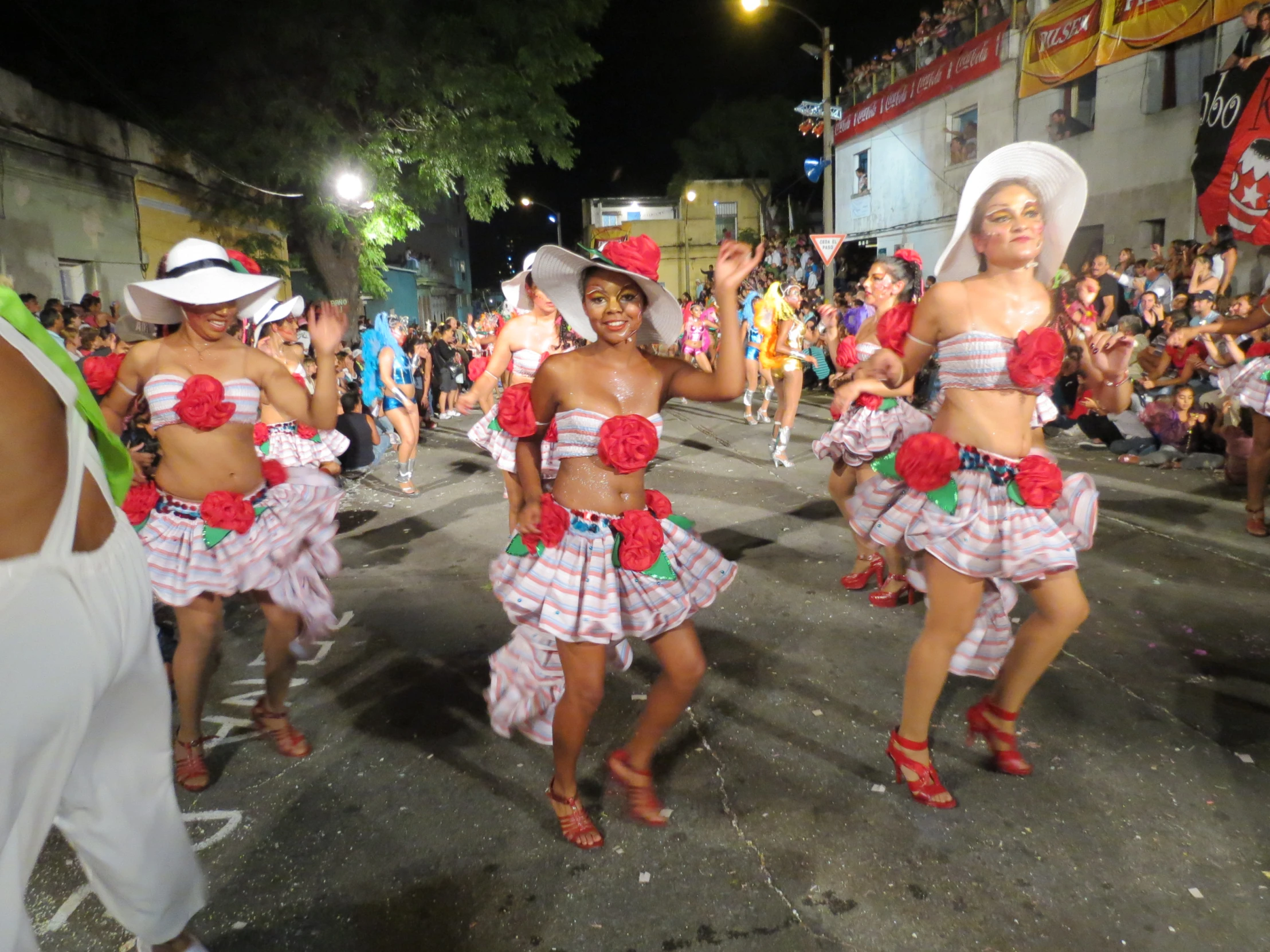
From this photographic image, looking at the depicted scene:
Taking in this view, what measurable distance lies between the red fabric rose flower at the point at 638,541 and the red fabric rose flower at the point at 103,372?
214 cm

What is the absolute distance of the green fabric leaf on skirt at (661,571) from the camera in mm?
2709

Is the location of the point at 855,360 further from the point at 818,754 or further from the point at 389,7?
the point at 389,7

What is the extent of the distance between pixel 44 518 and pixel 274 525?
76.6 inches

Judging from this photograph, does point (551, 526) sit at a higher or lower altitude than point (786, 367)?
lower

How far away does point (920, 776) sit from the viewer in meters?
3.08

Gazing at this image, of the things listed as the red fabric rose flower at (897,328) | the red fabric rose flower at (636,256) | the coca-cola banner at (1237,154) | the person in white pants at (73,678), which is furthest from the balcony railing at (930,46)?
the person in white pants at (73,678)

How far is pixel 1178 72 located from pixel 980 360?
15170 millimetres

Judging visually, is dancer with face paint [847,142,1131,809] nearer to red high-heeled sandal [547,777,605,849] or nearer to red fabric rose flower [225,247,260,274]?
red high-heeled sandal [547,777,605,849]

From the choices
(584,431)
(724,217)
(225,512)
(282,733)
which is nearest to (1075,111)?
(584,431)

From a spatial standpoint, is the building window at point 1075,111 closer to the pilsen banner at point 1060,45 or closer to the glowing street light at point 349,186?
the pilsen banner at point 1060,45

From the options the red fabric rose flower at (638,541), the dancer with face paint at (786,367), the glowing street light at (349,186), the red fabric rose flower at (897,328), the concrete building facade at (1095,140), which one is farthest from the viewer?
the glowing street light at (349,186)

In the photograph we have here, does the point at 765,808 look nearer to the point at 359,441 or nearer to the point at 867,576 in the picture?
the point at 867,576

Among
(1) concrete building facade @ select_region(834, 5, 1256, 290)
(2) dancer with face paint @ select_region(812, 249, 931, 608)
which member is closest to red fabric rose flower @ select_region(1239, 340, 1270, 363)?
(2) dancer with face paint @ select_region(812, 249, 931, 608)

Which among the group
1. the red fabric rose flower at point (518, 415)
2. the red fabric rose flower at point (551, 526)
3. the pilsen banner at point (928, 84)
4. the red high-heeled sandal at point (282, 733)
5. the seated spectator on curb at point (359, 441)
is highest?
the pilsen banner at point (928, 84)
